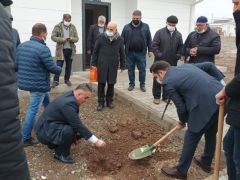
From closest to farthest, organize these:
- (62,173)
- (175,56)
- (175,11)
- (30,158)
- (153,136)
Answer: (62,173)
(30,158)
(153,136)
(175,56)
(175,11)

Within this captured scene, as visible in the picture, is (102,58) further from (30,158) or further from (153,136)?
(30,158)

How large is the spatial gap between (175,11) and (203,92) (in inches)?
323

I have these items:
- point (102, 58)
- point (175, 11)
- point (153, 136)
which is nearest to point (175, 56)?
point (102, 58)

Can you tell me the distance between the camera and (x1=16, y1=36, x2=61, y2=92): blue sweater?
4480mm

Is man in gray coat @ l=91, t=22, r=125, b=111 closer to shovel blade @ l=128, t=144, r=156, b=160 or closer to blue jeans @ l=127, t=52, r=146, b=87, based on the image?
blue jeans @ l=127, t=52, r=146, b=87

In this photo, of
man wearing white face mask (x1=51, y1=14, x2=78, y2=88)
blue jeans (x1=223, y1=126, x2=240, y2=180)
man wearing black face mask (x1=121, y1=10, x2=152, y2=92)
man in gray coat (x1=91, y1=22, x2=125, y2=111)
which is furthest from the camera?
man wearing white face mask (x1=51, y1=14, x2=78, y2=88)

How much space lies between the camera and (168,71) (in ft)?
12.5

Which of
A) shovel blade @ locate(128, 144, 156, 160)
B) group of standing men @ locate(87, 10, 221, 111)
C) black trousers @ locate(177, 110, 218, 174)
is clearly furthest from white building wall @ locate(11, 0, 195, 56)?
black trousers @ locate(177, 110, 218, 174)

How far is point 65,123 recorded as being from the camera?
164 inches

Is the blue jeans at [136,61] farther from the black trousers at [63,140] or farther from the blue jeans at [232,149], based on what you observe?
the blue jeans at [232,149]

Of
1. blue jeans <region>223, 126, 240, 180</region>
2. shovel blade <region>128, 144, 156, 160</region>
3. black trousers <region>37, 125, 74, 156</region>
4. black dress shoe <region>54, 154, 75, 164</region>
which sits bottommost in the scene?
black dress shoe <region>54, 154, 75, 164</region>

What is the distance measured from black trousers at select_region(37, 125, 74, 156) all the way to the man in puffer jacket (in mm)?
518

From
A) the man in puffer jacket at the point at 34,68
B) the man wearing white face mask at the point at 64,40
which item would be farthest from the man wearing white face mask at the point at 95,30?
the man in puffer jacket at the point at 34,68

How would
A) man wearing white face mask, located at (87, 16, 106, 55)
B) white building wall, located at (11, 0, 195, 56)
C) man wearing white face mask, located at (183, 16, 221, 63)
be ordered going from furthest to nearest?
white building wall, located at (11, 0, 195, 56) < man wearing white face mask, located at (87, 16, 106, 55) < man wearing white face mask, located at (183, 16, 221, 63)
